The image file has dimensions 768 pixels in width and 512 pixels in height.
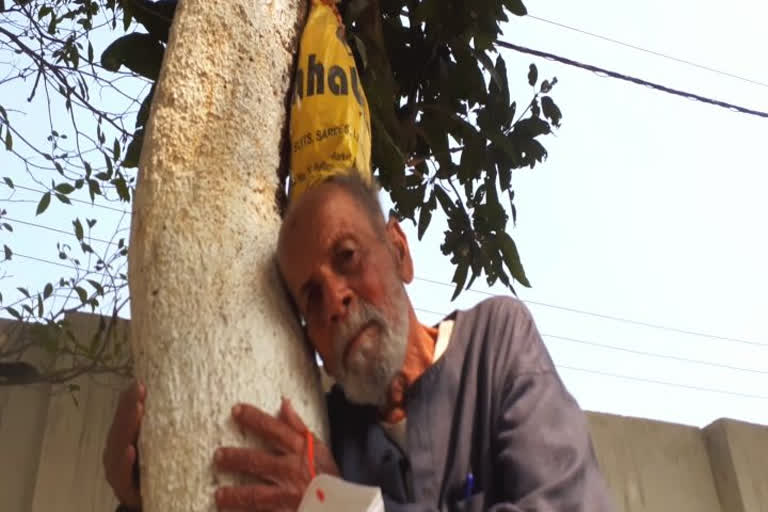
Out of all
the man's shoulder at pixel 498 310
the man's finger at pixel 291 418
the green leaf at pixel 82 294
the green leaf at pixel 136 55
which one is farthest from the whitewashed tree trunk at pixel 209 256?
the green leaf at pixel 82 294

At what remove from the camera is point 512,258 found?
294 cm

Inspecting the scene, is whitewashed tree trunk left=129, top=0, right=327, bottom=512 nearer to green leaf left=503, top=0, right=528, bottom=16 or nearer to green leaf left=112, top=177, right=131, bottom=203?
green leaf left=503, top=0, right=528, bottom=16

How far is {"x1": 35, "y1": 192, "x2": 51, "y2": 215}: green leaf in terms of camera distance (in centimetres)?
314

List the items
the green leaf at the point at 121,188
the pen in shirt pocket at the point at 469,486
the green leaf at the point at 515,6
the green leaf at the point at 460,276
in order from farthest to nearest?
the green leaf at the point at 121,188, the green leaf at the point at 460,276, the green leaf at the point at 515,6, the pen in shirt pocket at the point at 469,486

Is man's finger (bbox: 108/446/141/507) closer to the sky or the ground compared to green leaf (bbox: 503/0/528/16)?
closer to the ground

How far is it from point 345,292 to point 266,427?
1.14 feet

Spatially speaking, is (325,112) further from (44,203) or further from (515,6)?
(44,203)

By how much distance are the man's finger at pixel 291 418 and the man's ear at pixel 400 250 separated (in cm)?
46

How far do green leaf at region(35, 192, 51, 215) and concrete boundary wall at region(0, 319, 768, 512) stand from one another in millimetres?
456

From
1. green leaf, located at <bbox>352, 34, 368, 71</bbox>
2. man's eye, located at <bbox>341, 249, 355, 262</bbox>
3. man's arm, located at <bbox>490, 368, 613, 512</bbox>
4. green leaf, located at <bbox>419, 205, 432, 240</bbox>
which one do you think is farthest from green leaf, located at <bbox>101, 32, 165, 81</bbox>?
man's arm, located at <bbox>490, 368, 613, 512</bbox>

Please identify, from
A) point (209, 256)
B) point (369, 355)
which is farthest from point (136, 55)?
point (369, 355)

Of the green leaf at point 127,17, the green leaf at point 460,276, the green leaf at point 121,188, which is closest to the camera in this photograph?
Result: the green leaf at point 127,17

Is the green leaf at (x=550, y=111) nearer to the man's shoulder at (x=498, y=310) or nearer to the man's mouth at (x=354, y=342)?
the man's shoulder at (x=498, y=310)

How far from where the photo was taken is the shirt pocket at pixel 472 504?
1.39m
